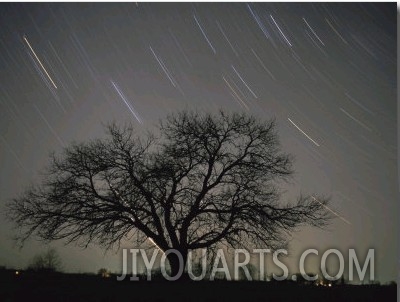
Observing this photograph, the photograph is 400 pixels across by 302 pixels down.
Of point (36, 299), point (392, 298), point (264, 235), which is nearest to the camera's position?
point (36, 299)

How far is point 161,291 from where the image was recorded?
1095 centimetres

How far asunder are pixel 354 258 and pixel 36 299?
7023 millimetres

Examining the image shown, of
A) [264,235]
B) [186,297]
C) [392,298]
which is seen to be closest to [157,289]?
[186,297]

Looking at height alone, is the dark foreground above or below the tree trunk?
below

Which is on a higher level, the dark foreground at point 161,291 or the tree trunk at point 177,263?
the tree trunk at point 177,263

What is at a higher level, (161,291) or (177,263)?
(177,263)

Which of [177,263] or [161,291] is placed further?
[177,263]

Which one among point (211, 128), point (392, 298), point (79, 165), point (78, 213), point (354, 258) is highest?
point (211, 128)

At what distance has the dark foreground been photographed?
32.2 ft

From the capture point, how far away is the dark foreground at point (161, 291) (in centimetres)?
982

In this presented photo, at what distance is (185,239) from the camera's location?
14.5 meters

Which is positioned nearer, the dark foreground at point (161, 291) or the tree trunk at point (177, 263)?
the dark foreground at point (161, 291)

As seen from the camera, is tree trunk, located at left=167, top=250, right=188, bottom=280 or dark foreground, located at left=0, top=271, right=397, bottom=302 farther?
tree trunk, located at left=167, top=250, right=188, bottom=280

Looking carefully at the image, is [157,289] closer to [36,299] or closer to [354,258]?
[36,299]
